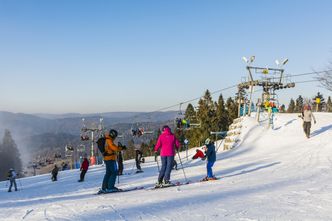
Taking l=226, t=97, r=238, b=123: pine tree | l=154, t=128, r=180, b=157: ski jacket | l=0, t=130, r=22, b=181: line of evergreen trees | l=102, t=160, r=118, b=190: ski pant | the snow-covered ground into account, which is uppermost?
l=226, t=97, r=238, b=123: pine tree

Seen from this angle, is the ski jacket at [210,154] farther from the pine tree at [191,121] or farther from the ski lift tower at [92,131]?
the pine tree at [191,121]

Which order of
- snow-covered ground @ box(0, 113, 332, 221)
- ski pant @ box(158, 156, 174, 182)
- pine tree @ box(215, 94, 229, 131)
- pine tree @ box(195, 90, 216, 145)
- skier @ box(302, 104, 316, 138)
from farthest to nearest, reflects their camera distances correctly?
1. pine tree @ box(215, 94, 229, 131)
2. pine tree @ box(195, 90, 216, 145)
3. skier @ box(302, 104, 316, 138)
4. ski pant @ box(158, 156, 174, 182)
5. snow-covered ground @ box(0, 113, 332, 221)

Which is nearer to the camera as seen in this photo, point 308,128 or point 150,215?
point 150,215

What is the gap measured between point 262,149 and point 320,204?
15747 mm

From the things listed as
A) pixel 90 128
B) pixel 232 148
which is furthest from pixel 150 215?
pixel 90 128

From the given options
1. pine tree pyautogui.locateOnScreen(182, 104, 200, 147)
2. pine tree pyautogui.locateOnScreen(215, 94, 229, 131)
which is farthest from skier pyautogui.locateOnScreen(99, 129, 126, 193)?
pine tree pyautogui.locateOnScreen(215, 94, 229, 131)

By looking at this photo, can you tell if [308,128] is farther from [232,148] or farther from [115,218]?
[115,218]

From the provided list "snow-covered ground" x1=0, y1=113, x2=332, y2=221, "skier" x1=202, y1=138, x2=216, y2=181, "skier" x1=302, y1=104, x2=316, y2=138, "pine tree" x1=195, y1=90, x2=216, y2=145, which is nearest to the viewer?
"snow-covered ground" x1=0, y1=113, x2=332, y2=221

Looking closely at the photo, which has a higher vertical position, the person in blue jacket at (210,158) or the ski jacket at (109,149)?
the ski jacket at (109,149)

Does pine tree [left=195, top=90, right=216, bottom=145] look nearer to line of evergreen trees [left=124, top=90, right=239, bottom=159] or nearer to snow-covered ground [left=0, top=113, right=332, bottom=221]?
line of evergreen trees [left=124, top=90, right=239, bottom=159]

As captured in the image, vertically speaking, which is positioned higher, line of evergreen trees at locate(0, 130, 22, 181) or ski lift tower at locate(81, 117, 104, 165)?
ski lift tower at locate(81, 117, 104, 165)

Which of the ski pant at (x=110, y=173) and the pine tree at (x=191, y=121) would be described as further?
the pine tree at (x=191, y=121)

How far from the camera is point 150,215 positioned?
22.4 ft

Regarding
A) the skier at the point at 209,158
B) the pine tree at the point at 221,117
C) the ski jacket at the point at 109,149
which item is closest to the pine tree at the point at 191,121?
the pine tree at the point at 221,117
